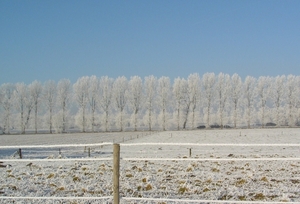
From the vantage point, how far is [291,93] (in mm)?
84188

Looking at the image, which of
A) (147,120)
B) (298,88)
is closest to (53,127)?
(147,120)

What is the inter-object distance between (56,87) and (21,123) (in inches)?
546

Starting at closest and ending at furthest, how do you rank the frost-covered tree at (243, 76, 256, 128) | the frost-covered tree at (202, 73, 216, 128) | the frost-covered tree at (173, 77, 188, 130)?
the frost-covered tree at (173, 77, 188, 130) → the frost-covered tree at (202, 73, 216, 128) → the frost-covered tree at (243, 76, 256, 128)

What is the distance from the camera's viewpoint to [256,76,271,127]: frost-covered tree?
84.5 meters

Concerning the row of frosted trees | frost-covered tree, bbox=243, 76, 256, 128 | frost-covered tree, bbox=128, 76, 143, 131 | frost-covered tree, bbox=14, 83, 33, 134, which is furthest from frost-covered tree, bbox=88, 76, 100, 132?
frost-covered tree, bbox=243, 76, 256, 128

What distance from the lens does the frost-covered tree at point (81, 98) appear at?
3250 inches

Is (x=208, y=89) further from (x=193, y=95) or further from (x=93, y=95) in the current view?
(x=93, y=95)

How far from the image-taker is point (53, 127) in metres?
80.8

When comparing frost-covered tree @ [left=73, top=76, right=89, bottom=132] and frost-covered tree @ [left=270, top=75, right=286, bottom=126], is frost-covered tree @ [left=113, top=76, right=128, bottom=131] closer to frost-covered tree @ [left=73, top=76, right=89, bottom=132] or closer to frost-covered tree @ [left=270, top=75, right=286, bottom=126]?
frost-covered tree @ [left=73, top=76, right=89, bottom=132]

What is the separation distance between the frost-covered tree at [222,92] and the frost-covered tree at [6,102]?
59036mm

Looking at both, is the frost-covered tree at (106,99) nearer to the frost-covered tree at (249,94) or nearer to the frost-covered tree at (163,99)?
the frost-covered tree at (163,99)

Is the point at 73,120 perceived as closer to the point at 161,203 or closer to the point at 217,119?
the point at 217,119

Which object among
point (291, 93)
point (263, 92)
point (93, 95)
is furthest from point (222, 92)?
point (93, 95)

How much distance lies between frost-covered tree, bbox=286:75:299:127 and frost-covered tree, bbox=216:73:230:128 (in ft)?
57.7
